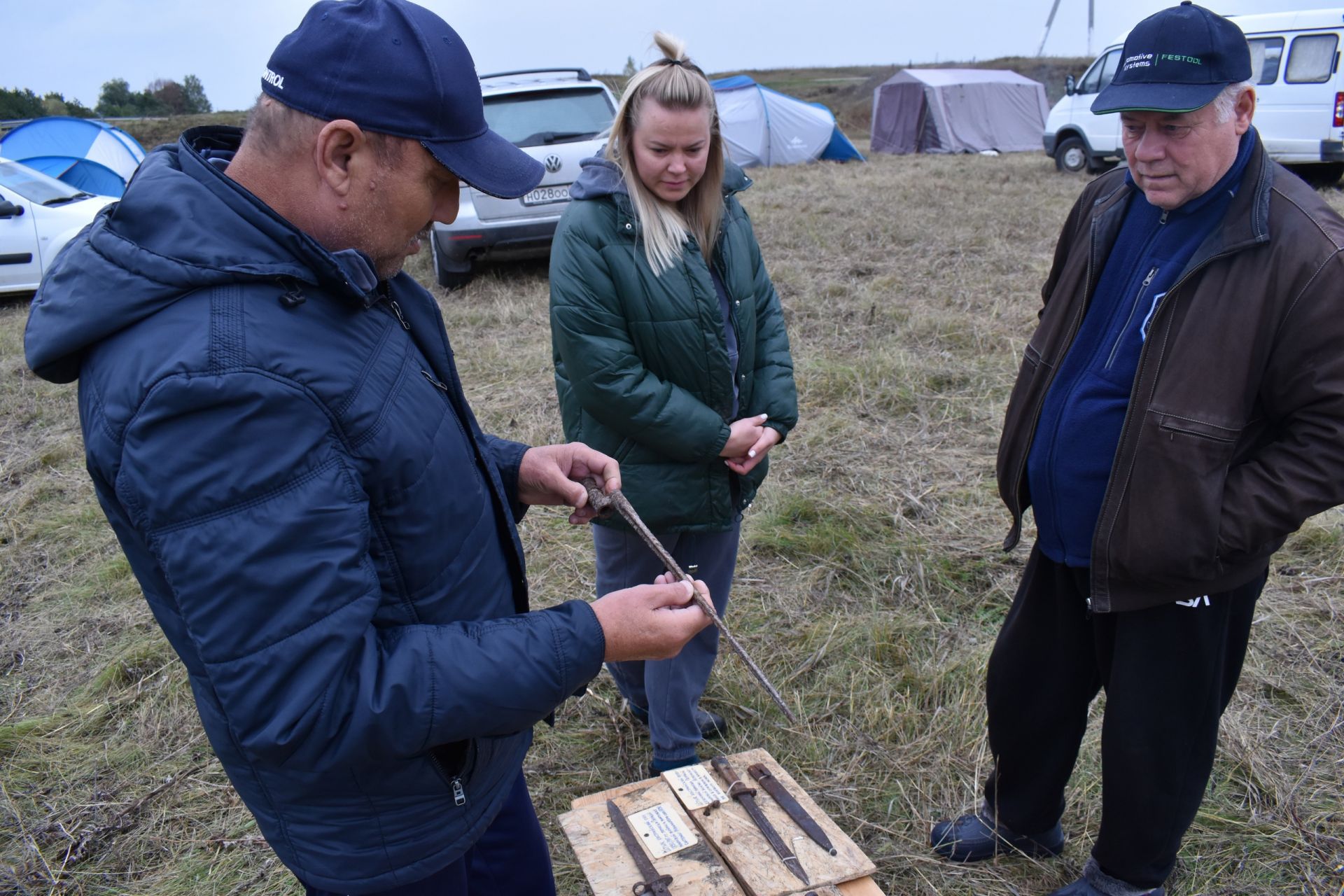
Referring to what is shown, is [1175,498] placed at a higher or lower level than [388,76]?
lower

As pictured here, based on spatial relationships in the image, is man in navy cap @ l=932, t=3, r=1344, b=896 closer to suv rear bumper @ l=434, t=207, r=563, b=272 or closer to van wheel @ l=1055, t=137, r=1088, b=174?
suv rear bumper @ l=434, t=207, r=563, b=272

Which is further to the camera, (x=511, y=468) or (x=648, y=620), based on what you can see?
(x=511, y=468)

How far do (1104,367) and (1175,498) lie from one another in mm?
310

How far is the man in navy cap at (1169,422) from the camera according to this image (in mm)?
1633

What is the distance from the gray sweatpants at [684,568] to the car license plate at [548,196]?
5.57 meters

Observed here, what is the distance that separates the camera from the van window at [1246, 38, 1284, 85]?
38.0ft

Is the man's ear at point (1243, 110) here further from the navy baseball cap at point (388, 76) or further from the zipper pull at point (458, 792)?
the zipper pull at point (458, 792)

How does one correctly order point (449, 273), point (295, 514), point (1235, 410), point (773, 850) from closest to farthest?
point (295, 514) < point (1235, 410) < point (773, 850) < point (449, 273)

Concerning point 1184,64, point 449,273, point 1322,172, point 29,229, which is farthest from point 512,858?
point 1322,172

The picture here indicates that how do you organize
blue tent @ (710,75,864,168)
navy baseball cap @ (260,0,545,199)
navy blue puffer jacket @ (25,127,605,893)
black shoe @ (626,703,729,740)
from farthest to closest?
blue tent @ (710,75,864,168) < black shoe @ (626,703,729,740) < navy baseball cap @ (260,0,545,199) < navy blue puffer jacket @ (25,127,605,893)

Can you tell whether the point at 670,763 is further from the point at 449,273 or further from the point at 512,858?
the point at 449,273

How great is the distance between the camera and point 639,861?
76.4 inches

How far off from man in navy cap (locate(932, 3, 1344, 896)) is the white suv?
603 cm

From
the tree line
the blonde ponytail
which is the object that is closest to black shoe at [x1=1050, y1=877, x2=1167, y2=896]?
the blonde ponytail
